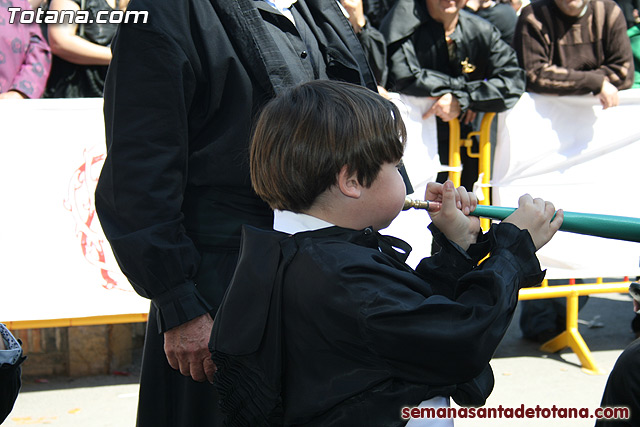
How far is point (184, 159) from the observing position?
5.74ft

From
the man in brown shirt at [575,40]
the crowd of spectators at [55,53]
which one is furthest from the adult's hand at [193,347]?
the man in brown shirt at [575,40]

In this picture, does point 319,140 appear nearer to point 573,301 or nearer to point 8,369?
point 8,369

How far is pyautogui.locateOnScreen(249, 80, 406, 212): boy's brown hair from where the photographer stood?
146cm

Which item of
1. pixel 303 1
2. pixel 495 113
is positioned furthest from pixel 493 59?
pixel 303 1

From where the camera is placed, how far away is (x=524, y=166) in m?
4.22

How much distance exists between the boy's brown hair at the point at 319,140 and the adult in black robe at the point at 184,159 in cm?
25

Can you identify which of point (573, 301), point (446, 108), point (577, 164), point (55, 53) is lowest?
point (573, 301)

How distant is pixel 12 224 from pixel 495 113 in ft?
8.85

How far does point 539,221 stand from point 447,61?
3.04 meters

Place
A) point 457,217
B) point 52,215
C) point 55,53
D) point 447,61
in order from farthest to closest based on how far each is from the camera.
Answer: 1. point 447,61
2. point 55,53
3. point 52,215
4. point 457,217

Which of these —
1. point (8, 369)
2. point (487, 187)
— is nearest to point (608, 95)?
point (487, 187)

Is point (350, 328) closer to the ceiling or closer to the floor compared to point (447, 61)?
closer to the floor

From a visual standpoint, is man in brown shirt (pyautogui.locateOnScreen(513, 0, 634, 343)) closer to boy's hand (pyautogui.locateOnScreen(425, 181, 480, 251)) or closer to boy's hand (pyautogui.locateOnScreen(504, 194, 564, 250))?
boy's hand (pyautogui.locateOnScreen(425, 181, 480, 251))

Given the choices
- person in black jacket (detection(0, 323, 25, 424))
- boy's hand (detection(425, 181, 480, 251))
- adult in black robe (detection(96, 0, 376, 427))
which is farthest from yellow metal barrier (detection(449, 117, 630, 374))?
person in black jacket (detection(0, 323, 25, 424))
